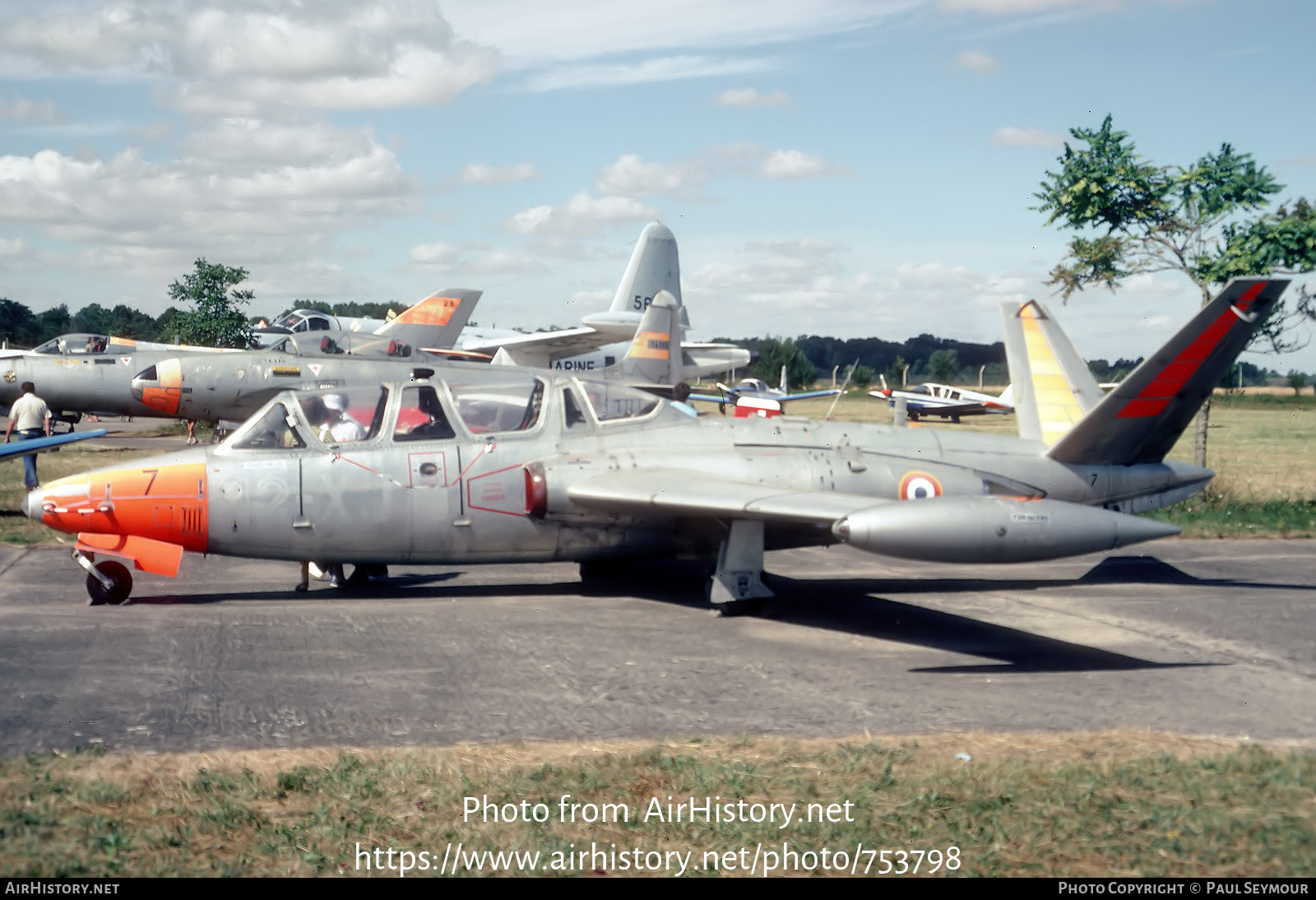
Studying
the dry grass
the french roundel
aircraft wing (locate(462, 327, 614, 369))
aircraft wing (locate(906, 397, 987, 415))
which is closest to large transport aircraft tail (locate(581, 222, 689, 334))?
aircraft wing (locate(462, 327, 614, 369))

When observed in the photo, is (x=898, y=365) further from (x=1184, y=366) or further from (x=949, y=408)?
(x=1184, y=366)

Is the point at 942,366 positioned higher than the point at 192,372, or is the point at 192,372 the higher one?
the point at 942,366

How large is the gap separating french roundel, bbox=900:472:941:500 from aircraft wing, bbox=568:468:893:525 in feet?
2.71

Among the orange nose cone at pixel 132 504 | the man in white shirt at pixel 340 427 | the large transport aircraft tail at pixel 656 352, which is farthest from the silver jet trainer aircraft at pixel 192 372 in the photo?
the orange nose cone at pixel 132 504

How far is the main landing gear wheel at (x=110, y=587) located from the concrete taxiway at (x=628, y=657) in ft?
0.41

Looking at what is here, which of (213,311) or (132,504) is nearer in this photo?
(132,504)

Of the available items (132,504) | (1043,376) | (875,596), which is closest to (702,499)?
(875,596)

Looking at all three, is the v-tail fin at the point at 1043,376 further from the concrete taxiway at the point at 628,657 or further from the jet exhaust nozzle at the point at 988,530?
the jet exhaust nozzle at the point at 988,530

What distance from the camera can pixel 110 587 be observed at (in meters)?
10.2

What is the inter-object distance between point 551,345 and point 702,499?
27.3m

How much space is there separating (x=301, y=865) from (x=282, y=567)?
27.4 feet

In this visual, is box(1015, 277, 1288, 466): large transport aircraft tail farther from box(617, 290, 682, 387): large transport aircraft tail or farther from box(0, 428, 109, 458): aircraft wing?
box(617, 290, 682, 387): large transport aircraft tail

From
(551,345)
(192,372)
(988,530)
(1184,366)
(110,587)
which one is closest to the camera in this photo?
(988,530)

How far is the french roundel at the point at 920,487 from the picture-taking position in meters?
10.9
